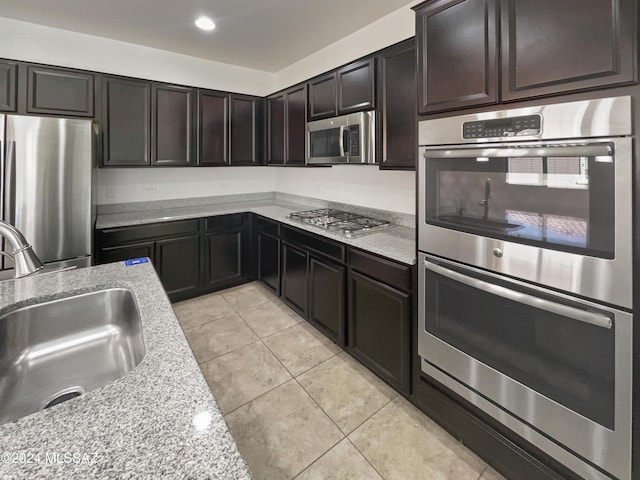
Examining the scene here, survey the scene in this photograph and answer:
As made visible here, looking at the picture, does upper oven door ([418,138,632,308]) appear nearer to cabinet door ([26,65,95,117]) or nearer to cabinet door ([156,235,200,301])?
cabinet door ([156,235,200,301])

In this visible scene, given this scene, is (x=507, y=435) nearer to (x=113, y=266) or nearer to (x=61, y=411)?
(x=61, y=411)

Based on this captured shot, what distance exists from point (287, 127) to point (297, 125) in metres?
0.21

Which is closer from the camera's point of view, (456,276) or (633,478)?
(633,478)

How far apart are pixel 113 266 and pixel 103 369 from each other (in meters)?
0.65

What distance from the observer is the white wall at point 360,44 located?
2.64 m

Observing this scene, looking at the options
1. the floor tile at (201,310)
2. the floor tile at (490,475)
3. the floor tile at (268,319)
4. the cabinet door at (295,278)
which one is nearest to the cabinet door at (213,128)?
the cabinet door at (295,278)

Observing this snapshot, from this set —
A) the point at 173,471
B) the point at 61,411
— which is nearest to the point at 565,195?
the point at 173,471

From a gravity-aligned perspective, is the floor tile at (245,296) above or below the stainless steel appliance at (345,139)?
below

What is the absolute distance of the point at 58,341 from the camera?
49.5 inches

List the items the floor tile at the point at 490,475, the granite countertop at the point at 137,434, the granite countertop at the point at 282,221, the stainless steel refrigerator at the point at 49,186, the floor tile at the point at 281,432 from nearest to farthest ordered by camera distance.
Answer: the granite countertop at the point at 137,434 → the floor tile at the point at 490,475 → the floor tile at the point at 281,432 → the granite countertop at the point at 282,221 → the stainless steel refrigerator at the point at 49,186

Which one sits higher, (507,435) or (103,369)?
(103,369)

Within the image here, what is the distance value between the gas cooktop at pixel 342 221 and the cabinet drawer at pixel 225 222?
A: 0.82 meters

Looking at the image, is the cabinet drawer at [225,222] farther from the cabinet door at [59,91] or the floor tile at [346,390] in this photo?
the floor tile at [346,390]

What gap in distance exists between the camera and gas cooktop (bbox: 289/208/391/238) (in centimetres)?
257
